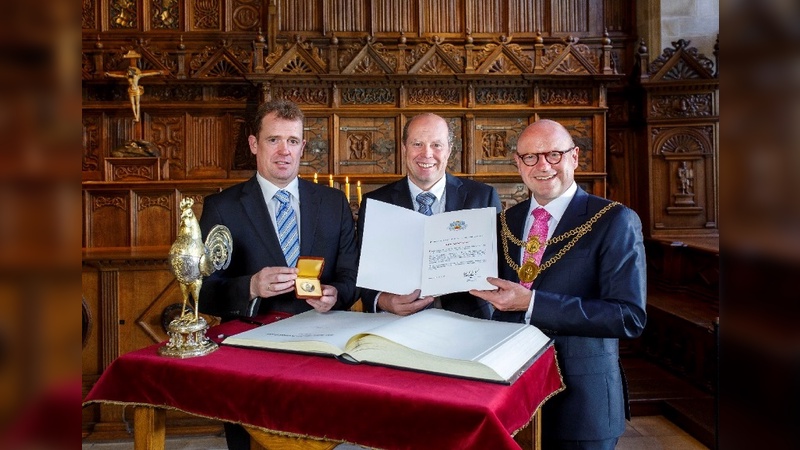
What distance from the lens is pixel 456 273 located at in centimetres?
184

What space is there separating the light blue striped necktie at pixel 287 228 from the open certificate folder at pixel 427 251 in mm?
496

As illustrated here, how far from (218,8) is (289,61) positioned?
175cm

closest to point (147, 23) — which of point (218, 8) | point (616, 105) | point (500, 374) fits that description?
point (218, 8)

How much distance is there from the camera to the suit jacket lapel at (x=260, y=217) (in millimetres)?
2324

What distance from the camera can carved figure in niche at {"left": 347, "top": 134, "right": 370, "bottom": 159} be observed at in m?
6.97

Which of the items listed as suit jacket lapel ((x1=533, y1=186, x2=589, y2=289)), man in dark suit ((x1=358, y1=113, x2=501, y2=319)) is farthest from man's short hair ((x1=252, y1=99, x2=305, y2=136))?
suit jacket lapel ((x1=533, y1=186, x2=589, y2=289))

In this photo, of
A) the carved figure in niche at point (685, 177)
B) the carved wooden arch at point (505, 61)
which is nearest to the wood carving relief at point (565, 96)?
the carved wooden arch at point (505, 61)

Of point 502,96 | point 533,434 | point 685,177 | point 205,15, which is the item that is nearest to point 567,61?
point 502,96

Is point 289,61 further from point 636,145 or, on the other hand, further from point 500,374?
point 500,374

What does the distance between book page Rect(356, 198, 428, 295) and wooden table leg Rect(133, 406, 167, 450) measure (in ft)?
2.31

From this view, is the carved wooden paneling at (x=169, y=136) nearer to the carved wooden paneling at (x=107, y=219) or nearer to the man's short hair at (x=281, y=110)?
the carved wooden paneling at (x=107, y=219)

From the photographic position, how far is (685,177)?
7.03 metres

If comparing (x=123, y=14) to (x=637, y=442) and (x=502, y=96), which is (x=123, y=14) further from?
(x=637, y=442)

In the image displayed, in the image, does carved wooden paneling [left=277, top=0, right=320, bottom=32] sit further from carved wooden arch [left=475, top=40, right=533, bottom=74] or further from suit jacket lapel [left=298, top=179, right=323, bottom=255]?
suit jacket lapel [left=298, top=179, right=323, bottom=255]
